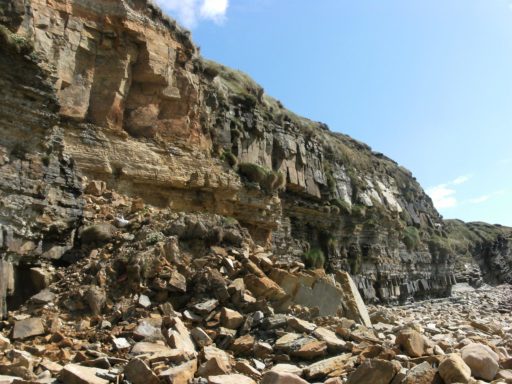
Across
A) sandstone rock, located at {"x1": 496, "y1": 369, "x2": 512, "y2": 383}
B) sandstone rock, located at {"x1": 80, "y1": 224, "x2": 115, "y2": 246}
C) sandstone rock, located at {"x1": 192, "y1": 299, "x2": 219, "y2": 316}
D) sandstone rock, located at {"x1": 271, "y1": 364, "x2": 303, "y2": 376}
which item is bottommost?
sandstone rock, located at {"x1": 496, "y1": 369, "x2": 512, "y2": 383}

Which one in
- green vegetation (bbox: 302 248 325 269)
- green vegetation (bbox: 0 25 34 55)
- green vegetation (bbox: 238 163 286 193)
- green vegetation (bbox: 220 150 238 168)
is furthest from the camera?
green vegetation (bbox: 302 248 325 269)

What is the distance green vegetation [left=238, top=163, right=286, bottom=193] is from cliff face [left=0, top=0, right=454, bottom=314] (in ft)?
0.19

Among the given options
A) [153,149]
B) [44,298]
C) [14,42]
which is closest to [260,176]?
[153,149]

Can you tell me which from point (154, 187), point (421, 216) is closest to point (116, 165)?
point (154, 187)

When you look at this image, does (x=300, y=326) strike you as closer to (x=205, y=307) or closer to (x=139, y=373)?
(x=205, y=307)

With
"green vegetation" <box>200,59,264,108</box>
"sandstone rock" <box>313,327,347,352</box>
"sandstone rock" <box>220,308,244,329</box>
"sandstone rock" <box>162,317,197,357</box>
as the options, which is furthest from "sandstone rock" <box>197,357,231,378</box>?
"green vegetation" <box>200,59,264,108</box>

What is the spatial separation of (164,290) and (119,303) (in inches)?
32.6

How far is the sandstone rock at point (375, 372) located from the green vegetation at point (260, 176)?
686 inches

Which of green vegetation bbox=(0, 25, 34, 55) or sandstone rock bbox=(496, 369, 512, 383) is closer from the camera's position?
sandstone rock bbox=(496, 369, 512, 383)

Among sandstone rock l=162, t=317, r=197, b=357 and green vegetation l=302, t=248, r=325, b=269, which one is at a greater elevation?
green vegetation l=302, t=248, r=325, b=269

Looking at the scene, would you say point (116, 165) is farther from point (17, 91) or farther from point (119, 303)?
point (119, 303)

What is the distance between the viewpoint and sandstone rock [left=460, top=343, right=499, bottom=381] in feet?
17.6

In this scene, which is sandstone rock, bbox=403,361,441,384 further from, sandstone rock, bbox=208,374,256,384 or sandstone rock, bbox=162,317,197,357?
sandstone rock, bbox=162,317,197,357

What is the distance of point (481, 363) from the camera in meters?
5.44
